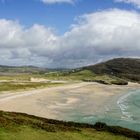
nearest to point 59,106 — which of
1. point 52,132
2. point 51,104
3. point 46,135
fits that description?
point 51,104

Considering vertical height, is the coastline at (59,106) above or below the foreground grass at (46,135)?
below

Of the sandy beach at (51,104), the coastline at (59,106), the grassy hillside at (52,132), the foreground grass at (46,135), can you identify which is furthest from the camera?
the sandy beach at (51,104)

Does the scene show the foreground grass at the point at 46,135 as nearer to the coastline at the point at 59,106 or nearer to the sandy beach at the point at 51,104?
the coastline at the point at 59,106

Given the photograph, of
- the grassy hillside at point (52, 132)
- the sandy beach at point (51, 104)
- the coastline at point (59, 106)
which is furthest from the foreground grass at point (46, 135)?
the sandy beach at point (51, 104)

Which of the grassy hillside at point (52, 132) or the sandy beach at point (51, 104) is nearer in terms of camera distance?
the grassy hillside at point (52, 132)

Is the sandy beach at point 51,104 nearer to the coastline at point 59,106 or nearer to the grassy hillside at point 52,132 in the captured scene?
the coastline at point 59,106

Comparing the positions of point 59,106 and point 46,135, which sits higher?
point 46,135

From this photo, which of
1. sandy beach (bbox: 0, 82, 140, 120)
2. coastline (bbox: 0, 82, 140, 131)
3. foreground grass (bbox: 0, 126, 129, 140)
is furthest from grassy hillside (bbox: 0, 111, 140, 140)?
sandy beach (bbox: 0, 82, 140, 120)

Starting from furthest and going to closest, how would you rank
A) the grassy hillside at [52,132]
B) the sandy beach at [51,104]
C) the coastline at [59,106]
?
1. the sandy beach at [51,104]
2. the coastline at [59,106]
3. the grassy hillside at [52,132]

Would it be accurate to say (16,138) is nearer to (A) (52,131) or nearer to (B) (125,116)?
(A) (52,131)

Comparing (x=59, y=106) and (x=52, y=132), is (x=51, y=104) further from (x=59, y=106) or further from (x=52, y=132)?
(x=52, y=132)

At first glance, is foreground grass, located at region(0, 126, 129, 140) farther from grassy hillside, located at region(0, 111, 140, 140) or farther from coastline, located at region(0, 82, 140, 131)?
coastline, located at region(0, 82, 140, 131)
